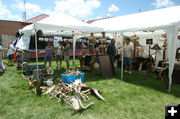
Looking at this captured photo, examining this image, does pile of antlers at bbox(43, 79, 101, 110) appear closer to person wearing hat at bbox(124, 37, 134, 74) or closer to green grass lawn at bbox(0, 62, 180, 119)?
green grass lawn at bbox(0, 62, 180, 119)

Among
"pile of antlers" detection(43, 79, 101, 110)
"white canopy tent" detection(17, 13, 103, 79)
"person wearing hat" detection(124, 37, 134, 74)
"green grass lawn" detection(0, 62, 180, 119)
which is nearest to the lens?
"green grass lawn" detection(0, 62, 180, 119)

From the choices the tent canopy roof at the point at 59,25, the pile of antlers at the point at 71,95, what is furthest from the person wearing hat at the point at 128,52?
the pile of antlers at the point at 71,95

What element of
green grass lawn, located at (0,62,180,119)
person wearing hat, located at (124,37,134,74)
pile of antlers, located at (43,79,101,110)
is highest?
person wearing hat, located at (124,37,134,74)

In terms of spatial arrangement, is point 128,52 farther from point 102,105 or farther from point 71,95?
point 102,105

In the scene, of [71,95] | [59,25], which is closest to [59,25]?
[59,25]

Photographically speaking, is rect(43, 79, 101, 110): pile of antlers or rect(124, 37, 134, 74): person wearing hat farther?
rect(124, 37, 134, 74): person wearing hat

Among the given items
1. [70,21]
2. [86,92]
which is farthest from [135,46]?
[86,92]

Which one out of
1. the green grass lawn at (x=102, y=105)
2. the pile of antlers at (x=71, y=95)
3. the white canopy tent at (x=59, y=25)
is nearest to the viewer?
the green grass lawn at (x=102, y=105)

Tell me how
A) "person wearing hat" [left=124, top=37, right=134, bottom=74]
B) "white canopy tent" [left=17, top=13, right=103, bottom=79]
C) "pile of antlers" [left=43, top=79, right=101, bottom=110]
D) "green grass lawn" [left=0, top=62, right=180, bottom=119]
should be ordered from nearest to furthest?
1. "green grass lawn" [left=0, top=62, right=180, bottom=119]
2. "pile of antlers" [left=43, top=79, right=101, bottom=110]
3. "white canopy tent" [left=17, top=13, right=103, bottom=79]
4. "person wearing hat" [left=124, top=37, right=134, bottom=74]

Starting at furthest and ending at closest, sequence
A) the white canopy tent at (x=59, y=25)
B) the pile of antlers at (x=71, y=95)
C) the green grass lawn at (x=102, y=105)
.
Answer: the white canopy tent at (x=59, y=25) < the pile of antlers at (x=71, y=95) < the green grass lawn at (x=102, y=105)

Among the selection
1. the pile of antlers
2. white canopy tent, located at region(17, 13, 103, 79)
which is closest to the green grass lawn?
the pile of antlers

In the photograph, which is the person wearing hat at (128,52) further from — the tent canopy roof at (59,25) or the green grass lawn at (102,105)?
the green grass lawn at (102,105)

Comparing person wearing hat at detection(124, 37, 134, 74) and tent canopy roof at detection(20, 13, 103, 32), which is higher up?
tent canopy roof at detection(20, 13, 103, 32)

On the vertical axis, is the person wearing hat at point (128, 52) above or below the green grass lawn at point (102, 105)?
above
